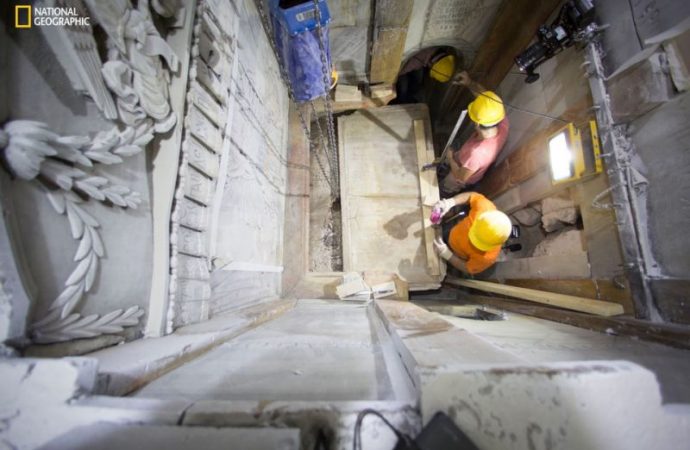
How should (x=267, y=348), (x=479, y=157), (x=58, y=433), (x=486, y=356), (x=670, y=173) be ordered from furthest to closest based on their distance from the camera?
(x=479, y=157)
(x=670, y=173)
(x=267, y=348)
(x=486, y=356)
(x=58, y=433)

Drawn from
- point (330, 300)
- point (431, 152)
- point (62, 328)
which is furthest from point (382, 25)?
point (62, 328)

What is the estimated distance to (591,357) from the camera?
1461 millimetres

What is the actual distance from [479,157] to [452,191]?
1.29 metres

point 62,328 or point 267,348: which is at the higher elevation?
point 62,328

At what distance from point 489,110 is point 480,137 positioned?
0.41m

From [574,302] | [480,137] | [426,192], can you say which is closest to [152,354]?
[574,302]

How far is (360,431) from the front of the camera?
26.4 inches

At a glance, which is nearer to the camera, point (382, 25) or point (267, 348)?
point (267, 348)

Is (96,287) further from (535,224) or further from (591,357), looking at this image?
(535,224)

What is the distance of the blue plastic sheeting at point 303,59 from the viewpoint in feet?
9.71

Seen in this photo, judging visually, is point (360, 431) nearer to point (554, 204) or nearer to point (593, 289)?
point (593, 289)

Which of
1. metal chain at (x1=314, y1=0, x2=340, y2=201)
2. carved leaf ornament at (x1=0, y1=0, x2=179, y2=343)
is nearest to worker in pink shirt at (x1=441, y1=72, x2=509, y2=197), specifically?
metal chain at (x1=314, y1=0, x2=340, y2=201)

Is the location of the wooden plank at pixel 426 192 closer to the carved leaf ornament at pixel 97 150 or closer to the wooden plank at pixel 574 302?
the wooden plank at pixel 574 302

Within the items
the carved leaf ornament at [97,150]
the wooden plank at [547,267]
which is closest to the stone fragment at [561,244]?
the wooden plank at [547,267]
